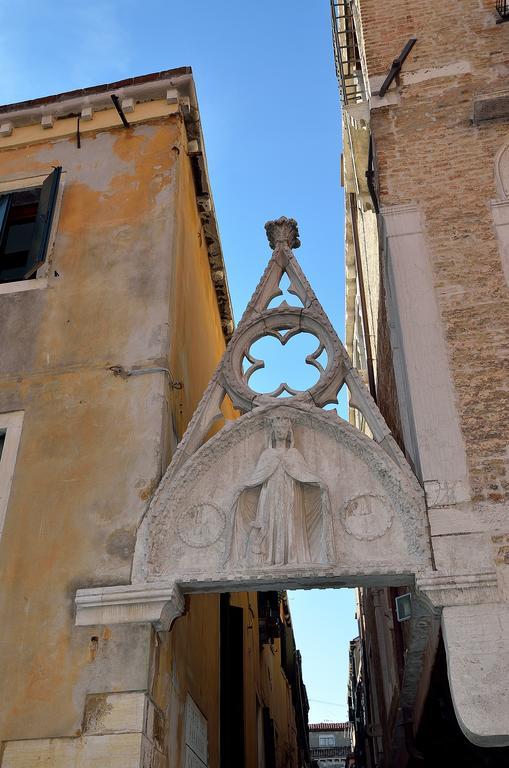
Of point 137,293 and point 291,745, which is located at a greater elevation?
point 137,293

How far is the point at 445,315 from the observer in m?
7.18

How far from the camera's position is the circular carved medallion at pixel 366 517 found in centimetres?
616

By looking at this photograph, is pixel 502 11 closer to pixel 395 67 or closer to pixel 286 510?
pixel 395 67

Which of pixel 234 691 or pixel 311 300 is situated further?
pixel 234 691

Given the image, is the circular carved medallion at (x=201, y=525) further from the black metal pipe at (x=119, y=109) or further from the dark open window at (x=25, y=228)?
the black metal pipe at (x=119, y=109)

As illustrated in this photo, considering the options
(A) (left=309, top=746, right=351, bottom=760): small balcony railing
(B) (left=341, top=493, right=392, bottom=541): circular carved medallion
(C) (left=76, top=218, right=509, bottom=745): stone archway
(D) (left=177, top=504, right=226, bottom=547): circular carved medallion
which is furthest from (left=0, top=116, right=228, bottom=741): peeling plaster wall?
(A) (left=309, top=746, right=351, bottom=760): small balcony railing

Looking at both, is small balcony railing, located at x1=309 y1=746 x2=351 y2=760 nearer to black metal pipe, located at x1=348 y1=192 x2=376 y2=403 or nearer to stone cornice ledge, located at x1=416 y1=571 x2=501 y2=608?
black metal pipe, located at x1=348 y1=192 x2=376 y2=403

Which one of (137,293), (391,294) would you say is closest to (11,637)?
(137,293)

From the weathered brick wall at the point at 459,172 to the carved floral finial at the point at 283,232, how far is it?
106 centimetres

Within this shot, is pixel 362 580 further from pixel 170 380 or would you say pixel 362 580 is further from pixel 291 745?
pixel 291 745

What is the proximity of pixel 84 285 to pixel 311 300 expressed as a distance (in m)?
2.39

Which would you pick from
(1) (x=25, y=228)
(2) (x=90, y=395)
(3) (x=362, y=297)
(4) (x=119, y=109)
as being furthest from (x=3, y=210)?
(3) (x=362, y=297)

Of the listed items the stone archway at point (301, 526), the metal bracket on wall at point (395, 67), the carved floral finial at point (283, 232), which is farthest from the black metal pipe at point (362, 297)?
the stone archway at point (301, 526)

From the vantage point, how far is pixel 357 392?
709 cm
